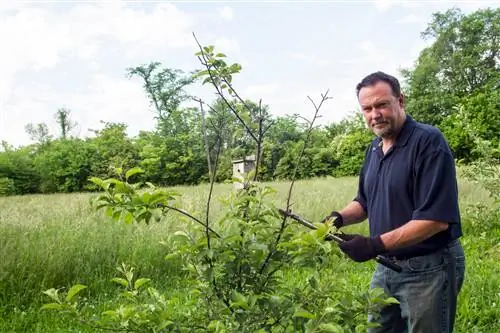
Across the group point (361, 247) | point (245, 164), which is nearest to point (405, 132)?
point (361, 247)

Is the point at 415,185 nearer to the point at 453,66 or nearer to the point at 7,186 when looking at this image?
the point at 7,186

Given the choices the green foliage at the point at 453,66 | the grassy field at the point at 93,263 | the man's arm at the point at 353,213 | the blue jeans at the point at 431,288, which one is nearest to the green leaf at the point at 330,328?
the blue jeans at the point at 431,288

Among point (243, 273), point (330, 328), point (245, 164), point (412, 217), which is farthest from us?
point (412, 217)

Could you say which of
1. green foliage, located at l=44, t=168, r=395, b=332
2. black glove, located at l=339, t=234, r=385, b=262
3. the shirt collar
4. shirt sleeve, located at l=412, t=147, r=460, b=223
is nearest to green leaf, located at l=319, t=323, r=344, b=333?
green foliage, located at l=44, t=168, r=395, b=332

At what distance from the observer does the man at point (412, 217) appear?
7.91 feet

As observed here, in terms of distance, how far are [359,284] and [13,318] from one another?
3.67 m

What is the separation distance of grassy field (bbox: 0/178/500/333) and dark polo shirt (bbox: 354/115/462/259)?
1.75m

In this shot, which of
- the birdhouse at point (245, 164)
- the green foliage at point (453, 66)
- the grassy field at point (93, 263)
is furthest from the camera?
the green foliage at point (453, 66)

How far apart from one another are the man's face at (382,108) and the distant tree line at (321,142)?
1671 cm

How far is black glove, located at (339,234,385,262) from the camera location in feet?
7.43

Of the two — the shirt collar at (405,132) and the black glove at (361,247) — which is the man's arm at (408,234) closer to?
the black glove at (361,247)

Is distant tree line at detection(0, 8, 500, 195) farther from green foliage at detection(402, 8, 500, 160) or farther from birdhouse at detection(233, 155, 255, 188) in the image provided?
birdhouse at detection(233, 155, 255, 188)

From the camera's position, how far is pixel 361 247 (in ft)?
7.53

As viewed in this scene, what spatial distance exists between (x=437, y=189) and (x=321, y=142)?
676 inches
